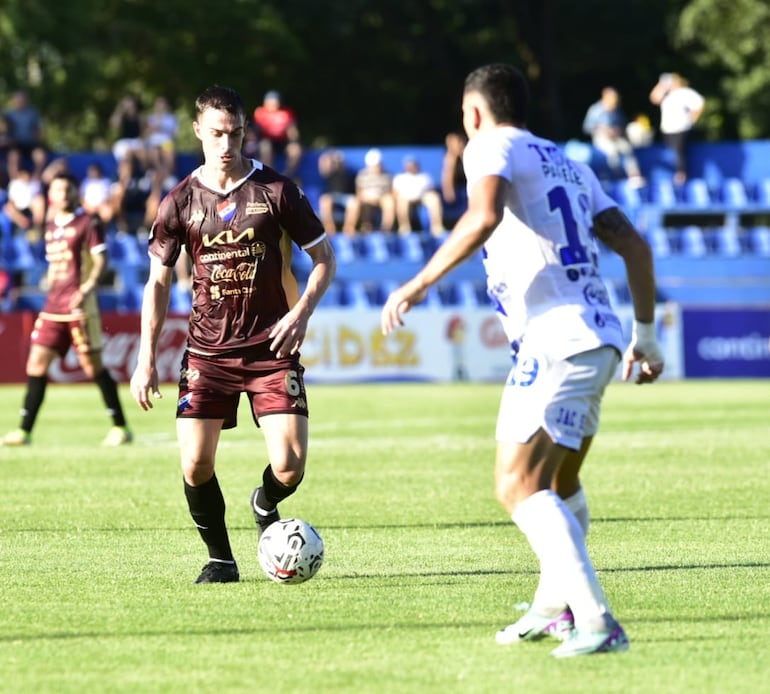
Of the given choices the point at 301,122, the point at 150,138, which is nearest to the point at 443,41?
the point at 301,122

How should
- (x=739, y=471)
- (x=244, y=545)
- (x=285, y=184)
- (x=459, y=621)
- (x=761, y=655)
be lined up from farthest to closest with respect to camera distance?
(x=739, y=471), (x=244, y=545), (x=285, y=184), (x=459, y=621), (x=761, y=655)

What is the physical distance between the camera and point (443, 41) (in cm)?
4716

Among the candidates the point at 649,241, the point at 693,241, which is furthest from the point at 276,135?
the point at 693,241

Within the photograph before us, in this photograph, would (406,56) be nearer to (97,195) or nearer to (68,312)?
(97,195)

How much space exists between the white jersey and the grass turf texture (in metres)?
1.21

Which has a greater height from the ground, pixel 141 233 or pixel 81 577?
pixel 141 233

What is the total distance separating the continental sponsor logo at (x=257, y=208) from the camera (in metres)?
8.05

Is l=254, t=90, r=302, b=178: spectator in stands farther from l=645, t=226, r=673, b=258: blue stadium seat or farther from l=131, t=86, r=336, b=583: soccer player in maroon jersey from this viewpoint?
l=131, t=86, r=336, b=583: soccer player in maroon jersey

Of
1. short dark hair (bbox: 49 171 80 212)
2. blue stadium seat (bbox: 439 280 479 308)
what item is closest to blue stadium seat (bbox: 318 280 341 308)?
blue stadium seat (bbox: 439 280 479 308)

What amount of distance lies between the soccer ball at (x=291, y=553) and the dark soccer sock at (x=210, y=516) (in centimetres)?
24

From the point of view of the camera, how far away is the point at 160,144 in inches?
1288

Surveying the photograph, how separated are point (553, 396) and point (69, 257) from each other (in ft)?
34.3

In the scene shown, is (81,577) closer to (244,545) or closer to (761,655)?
(244,545)

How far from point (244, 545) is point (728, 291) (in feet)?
78.6
